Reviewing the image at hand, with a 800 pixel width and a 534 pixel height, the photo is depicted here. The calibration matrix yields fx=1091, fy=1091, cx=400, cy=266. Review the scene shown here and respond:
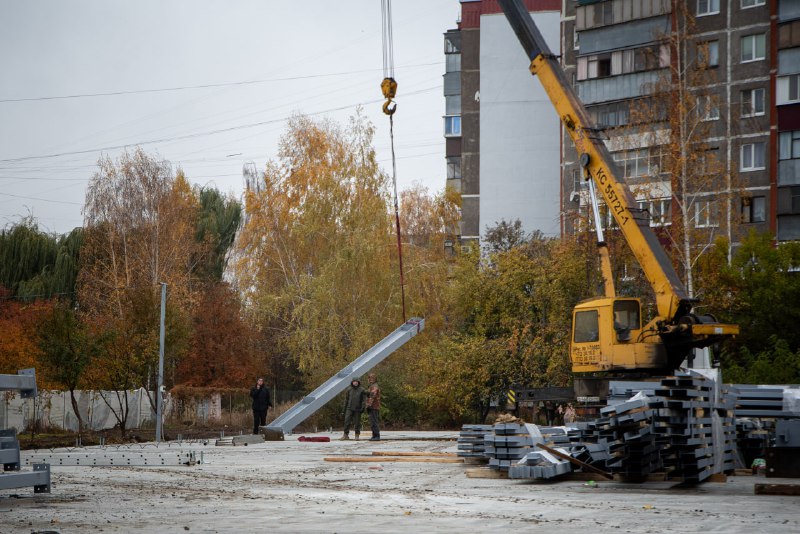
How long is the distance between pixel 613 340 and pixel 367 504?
1227cm

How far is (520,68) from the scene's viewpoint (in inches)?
2559

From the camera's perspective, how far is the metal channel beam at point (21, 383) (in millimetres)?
13133

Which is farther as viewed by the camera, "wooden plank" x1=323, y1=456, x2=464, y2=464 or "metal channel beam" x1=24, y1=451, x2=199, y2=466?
"wooden plank" x1=323, y1=456, x2=464, y2=464

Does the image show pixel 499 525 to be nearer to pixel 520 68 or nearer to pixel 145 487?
pixel 145 487

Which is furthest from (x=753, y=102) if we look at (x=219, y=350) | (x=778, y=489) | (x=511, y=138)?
(x=778, y=489)

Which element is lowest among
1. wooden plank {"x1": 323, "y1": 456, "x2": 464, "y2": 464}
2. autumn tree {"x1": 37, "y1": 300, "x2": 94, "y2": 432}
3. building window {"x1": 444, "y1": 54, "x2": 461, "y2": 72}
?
wooden plank {"x1": 323, "y1": 456, "x2": 464, "y2": 464}

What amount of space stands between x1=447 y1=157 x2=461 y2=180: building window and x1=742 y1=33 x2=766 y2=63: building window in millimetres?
25224

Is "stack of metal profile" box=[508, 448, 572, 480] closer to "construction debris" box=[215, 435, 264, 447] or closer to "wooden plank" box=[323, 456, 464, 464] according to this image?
"wooden plank" box=[323, 456, 464, 464]

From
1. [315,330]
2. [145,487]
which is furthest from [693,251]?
[145,487]

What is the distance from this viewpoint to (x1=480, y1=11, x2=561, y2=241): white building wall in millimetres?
63844

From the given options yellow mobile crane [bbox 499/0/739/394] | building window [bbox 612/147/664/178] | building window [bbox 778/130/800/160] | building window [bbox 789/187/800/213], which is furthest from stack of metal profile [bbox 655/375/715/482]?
building window [bbox 778/130/800/160]

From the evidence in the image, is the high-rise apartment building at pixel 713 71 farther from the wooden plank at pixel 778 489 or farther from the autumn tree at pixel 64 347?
the wooden plank at pixel 778 489

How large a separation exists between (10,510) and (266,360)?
1964 inches

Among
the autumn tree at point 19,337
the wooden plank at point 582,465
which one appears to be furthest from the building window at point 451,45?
the wooden plank at point 582,465
